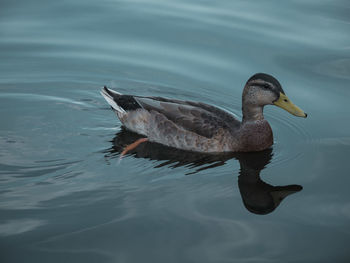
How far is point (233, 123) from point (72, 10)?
602 centimetres

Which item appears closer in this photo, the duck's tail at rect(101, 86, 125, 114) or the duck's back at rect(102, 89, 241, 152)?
the duck's back at rect(102, 89, 241, 152)

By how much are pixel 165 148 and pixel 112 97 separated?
1476 mm

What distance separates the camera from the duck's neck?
905cm

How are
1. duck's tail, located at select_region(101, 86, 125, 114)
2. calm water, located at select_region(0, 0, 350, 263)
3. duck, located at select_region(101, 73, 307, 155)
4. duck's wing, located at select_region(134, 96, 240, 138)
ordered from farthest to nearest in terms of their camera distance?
1. duck's tail, located at select_region(101, 86, 125, 114)
2. duck's wing, located at select_region(134, 96, 240, 138)
3. duck, located at select_region(101, 73, 307, 155)
4. calm water, located at select_region(0, 0, 350, 263)

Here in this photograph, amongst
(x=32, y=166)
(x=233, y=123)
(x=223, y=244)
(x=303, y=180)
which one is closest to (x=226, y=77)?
(x=233, y=123)

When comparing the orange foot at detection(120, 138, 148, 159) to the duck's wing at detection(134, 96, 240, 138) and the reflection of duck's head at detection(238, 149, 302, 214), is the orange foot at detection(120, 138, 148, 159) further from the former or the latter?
the reflection of duck's head at detection(238, 149, 302, 214)

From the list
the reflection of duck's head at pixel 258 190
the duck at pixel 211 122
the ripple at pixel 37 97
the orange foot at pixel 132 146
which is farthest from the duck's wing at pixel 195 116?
the ripple at pixel 37 97

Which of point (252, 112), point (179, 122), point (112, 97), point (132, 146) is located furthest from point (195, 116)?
Answer: point (112, 97)

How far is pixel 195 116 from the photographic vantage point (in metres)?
9.08

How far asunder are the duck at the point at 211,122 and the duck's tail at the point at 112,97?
4cm

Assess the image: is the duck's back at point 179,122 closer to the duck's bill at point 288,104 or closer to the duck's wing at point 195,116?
the duck's wing at point 195,116

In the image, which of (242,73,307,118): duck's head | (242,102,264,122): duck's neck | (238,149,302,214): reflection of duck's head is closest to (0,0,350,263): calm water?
(238,149,302,214): reflection of duck's head

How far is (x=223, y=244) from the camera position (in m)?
6.34

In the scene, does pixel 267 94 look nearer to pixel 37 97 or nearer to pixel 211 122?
pixel 211 122
